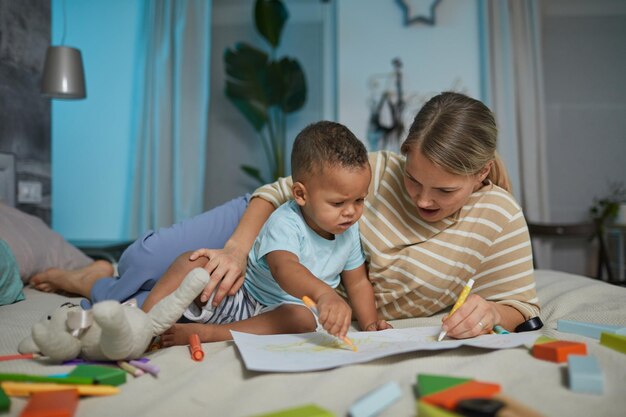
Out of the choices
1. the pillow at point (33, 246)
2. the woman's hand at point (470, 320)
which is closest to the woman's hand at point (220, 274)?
Answer: the woman's hand at point (470, 320)

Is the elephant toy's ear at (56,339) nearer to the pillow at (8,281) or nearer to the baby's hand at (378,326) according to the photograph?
the baby's hand at (378,326)

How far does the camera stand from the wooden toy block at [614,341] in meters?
0.98

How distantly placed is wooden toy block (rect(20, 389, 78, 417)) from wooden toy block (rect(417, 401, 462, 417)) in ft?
1.41

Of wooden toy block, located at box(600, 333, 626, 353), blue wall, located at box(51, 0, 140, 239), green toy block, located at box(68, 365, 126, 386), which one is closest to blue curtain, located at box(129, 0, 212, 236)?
blue wall, located at box(51, 0, 140, 239)

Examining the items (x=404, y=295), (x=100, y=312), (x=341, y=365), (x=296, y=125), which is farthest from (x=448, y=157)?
(x=296, y=125)

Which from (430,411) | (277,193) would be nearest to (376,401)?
(430,411)

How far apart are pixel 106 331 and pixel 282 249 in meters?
0.47

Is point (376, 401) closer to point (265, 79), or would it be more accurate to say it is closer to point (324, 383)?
point (324, 383)

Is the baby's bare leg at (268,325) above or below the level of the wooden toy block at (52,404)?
above

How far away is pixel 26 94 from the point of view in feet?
9.68

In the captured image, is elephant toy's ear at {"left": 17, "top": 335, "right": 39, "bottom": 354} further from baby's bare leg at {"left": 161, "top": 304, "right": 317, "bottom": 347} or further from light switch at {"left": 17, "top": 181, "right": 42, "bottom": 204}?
light switch at {"left": 17, "top": 181, "right": 42, "bottom": 204}

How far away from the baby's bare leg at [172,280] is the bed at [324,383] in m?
0.18

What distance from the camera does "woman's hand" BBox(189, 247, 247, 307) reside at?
126 cm

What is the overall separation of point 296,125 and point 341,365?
3431 millimetres
